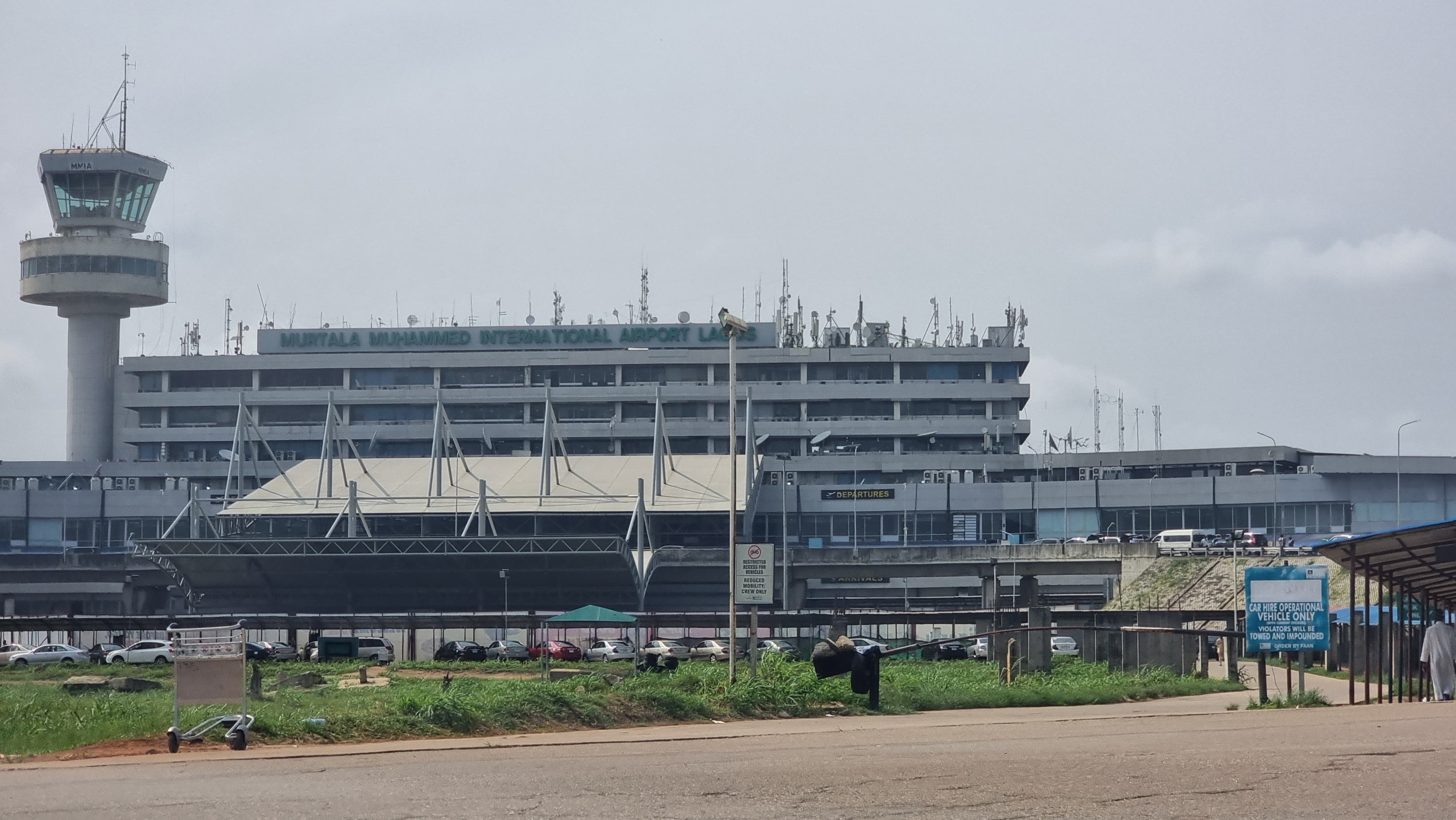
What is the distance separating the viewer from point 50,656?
64375 mm

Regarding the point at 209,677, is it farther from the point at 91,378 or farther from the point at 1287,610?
the point at 91,378

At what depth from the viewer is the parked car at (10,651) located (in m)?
63.8

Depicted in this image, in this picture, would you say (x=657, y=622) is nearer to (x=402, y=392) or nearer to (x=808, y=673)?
(x=808, y=673)

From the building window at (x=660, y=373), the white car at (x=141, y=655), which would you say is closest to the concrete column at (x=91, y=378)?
the building window at (x=660, y=373)

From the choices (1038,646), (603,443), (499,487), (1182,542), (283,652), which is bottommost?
(283,652)

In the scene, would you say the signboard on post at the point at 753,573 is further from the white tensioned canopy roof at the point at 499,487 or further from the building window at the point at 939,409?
the building window at the point at 939,409

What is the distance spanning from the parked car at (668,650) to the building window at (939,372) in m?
63.9

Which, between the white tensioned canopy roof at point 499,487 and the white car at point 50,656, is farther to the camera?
the white tensioned canopy roof at point 499,487

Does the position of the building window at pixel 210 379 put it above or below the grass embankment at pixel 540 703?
above

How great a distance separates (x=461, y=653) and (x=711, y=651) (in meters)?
11.0

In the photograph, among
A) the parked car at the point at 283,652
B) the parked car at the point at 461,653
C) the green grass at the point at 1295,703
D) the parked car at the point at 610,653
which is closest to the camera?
the green grass at the point at 1295,703

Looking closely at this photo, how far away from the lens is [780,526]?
396 ft

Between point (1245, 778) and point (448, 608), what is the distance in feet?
287

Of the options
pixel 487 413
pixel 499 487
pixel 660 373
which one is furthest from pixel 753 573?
pixel 487 413
